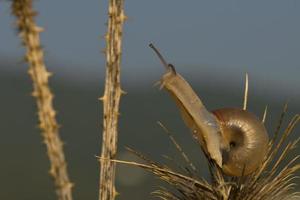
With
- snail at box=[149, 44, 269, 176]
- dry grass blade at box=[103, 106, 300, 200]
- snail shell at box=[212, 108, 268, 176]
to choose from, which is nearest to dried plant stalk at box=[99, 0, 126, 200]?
dry grass blade at box=[103, 106, 300, 200]

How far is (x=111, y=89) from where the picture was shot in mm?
5672

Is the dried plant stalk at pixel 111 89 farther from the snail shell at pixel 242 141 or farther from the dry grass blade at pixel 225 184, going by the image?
the snail shell at pixel 242 141

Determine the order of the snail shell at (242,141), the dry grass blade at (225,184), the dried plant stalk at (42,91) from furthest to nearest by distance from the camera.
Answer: the snail shell at (242,141)
the dry grass blade at (225,184)
the dried plant stalk at (42,91)

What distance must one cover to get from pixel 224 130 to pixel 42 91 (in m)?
2.97

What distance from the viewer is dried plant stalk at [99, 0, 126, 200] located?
5.66m

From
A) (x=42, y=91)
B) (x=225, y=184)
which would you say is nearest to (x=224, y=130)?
(x=225, y=184)

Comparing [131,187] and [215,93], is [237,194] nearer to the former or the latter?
[131,187]

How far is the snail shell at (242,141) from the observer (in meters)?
6.88

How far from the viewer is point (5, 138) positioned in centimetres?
14375

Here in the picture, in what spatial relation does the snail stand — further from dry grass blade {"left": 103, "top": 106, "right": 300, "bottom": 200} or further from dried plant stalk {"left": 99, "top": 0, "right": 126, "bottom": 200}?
dried plant stalk {"left": 99, "top": 0, "right": 126, "bottom": 200}

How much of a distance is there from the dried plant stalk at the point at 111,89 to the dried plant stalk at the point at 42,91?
1.23m

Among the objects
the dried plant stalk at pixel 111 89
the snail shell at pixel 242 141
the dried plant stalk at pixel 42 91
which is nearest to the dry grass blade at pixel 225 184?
the snail shell at pixel 242 141

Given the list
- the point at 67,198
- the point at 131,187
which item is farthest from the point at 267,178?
the point at 131,187

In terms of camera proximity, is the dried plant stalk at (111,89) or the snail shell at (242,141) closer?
the dried plant stalk at (111,89)
